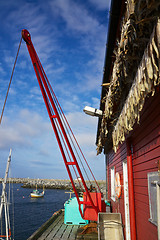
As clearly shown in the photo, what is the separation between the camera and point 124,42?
2.69 m

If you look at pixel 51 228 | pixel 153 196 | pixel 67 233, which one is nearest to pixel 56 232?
pixel 67 233

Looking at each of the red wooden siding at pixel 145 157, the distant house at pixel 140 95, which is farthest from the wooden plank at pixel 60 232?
the red wooden siding at pixel 145 157

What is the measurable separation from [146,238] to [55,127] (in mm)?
3678

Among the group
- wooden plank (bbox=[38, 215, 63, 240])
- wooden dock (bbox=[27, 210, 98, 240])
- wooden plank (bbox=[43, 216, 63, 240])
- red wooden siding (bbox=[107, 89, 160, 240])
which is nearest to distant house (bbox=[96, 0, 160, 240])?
red wooden siding (bbox=[107, 89, 160, 240])

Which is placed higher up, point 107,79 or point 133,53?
point 107,79

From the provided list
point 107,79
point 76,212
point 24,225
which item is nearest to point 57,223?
point 76,212

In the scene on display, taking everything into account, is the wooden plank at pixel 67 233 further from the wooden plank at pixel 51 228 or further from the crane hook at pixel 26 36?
the crane hook at pixel 26 36

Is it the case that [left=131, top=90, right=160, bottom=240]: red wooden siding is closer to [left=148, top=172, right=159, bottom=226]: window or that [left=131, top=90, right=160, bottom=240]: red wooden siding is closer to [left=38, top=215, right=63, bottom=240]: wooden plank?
[left=148, top=172, right=159, bottom=226]: window

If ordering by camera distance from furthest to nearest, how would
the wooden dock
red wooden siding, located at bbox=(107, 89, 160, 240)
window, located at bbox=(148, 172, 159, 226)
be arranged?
the wooden dock → red wooden siding, located at bbox=(107, 89, 160, 240) → window, located at bbox=(148, 172, 159, 226)

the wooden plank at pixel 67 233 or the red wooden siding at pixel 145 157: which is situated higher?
the red wooden siding at pixel 145 157

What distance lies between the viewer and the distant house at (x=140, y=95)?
2266 mm

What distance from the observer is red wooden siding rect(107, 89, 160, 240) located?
324 cm

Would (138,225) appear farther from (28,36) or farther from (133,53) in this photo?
(28,36)

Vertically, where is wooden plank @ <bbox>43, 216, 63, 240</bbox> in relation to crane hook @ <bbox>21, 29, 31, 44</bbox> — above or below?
below
